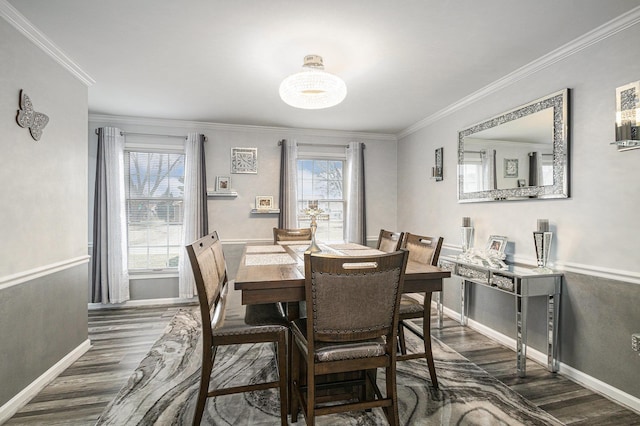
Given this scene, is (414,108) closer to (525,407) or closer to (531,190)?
(531,190)

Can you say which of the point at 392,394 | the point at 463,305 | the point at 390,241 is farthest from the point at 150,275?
the point at 463,305

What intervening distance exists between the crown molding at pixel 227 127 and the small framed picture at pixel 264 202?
3.16 feet

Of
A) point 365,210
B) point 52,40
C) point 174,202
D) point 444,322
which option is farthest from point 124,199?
point 444,322

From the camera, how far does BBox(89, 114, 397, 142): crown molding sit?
4.33m

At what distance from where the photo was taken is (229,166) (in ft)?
15.5

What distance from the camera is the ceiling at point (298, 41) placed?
2.03 meters

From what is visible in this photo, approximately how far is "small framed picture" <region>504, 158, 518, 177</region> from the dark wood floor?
162 centimetres

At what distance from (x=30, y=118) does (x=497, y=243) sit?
155 inches

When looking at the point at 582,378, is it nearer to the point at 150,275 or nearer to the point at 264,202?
the point at 264,202

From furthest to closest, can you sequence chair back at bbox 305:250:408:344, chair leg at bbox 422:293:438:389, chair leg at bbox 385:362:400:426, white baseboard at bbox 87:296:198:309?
white baseboard at bbox 87:296:198:309
chair leg at bbox 422:293:438:389
chair leg at bbox 385:362:400:426
chair back at bbox 305:250:408:344

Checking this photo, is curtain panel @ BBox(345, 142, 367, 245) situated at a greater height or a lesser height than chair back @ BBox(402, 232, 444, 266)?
greater

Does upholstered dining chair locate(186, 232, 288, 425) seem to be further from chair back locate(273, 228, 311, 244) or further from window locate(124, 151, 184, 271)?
window locate(124, 151, 184, 271)

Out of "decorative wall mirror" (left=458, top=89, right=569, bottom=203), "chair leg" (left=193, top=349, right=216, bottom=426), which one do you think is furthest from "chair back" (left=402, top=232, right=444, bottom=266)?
"chair leg" (left=193, top=349, right=216, bottom=426)

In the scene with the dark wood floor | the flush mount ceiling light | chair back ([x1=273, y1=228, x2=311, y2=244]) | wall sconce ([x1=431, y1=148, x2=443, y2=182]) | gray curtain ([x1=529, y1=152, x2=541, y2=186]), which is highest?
the flush mount ceiling light
